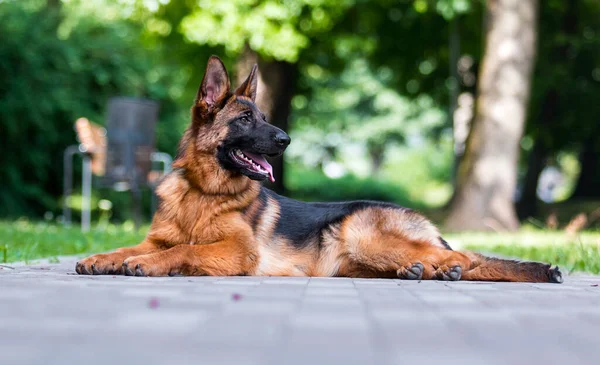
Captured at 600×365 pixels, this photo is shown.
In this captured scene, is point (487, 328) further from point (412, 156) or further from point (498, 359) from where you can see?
point (412, 156)

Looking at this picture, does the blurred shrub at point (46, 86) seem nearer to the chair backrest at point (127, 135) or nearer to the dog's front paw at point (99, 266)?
the chair backrest at point (127, 135)

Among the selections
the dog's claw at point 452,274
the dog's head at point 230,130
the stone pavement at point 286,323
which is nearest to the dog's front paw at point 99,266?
the stone pavement at point 286,323

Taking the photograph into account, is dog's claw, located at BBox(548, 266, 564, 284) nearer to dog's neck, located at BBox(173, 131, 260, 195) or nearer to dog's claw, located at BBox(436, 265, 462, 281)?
dog's claw, located at BBox(436, 265, 462, 281)

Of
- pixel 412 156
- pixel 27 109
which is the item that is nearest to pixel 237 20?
pixel 27 109

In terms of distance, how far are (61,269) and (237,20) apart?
13529mm

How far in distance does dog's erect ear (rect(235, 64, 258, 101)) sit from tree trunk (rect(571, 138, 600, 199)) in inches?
855

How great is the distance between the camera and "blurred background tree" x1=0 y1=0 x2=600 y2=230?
16452 mm

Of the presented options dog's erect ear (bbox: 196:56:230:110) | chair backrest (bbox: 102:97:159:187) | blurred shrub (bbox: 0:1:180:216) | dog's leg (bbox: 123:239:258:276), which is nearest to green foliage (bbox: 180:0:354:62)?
blurred shrub (bbox: 0:1:180:216)

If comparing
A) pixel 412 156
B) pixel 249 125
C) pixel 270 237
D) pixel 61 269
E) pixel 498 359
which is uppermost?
pixel 249 125

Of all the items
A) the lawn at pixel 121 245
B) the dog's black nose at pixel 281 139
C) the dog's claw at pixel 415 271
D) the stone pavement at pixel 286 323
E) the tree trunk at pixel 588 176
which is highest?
the dog's black nose at pixel 281 139

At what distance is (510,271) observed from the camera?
227 inches

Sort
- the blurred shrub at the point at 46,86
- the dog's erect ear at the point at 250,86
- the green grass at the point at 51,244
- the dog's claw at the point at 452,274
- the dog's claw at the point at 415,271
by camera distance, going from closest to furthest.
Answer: the dog's claw at the point at 452,274 → the dog's claw at the point at 415,271 → the dog's erect ear at the point at 250,86 → the green grass at the point at 51,244 → the blurred shrub at the point at 46,86

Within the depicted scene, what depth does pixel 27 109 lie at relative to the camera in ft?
63.5

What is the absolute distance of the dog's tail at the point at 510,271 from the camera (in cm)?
568
